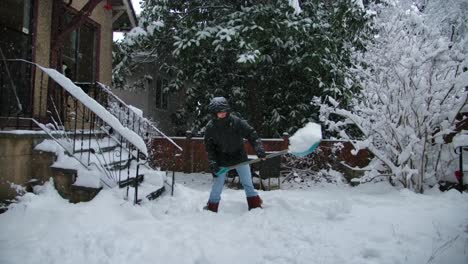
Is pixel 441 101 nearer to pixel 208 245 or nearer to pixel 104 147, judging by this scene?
pixel 208 245

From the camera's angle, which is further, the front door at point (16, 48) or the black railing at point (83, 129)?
→ the front door at point (16, 48)

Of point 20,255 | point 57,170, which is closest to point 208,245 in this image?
point 20,255

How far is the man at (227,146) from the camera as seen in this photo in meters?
5.08

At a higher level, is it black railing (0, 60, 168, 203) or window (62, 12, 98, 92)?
window (62, 12, 98, 92)

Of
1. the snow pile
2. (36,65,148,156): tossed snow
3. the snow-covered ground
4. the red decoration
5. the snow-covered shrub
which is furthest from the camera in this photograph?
the red decoration

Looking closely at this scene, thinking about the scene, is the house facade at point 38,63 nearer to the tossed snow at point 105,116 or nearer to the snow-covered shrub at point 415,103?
the tossed snow at point 105,116

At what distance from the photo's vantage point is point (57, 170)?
519 cm

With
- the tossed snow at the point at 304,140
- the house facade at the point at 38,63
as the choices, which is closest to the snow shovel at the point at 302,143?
the tossed snow at the point at 304,140

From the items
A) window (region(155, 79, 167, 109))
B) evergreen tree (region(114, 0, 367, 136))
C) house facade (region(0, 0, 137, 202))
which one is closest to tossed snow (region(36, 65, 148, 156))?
house facade (region(0, 0, 137, 202))

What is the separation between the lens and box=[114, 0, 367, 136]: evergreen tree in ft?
31.2

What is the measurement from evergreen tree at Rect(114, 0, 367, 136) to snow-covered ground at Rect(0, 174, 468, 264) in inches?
172

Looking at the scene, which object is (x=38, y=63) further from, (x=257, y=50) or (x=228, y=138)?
(x=257, y=50)

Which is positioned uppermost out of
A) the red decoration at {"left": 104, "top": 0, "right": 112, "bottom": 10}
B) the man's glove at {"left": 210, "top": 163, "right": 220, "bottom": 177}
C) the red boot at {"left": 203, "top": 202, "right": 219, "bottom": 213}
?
the red decoration at {"left": 104, "top": 0, "right": 112, "bottom": 10}

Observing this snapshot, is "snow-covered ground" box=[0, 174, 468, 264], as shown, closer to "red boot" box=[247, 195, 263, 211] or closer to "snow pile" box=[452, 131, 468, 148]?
"red boot" box=[247, 195, 263, 211]
